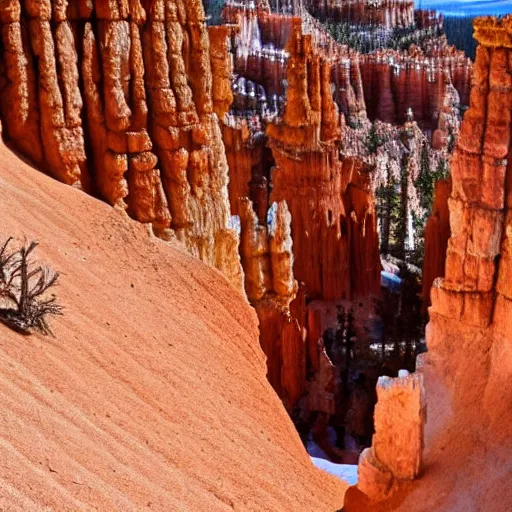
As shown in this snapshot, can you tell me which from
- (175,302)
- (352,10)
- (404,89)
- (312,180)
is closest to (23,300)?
(175,302)

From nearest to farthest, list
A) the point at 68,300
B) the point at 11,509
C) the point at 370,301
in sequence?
1. the point at 11,509
2. the point at 68,300
3. the point at 370,301

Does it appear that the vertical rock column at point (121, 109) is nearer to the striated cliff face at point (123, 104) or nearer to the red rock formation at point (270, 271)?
the striated cliff face at point (123, 104)

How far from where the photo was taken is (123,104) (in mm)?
9117

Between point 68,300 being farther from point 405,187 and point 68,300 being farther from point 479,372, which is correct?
point 405,187

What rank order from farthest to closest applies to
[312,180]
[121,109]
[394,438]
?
[312,180]
[121,109]
[394,438]

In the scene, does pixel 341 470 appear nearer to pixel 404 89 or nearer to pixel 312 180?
pixel 312 180

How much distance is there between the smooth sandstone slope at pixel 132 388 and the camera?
503cm

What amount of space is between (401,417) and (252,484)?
1.31 metres

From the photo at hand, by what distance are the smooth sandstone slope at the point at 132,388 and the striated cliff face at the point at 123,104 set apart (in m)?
0.54

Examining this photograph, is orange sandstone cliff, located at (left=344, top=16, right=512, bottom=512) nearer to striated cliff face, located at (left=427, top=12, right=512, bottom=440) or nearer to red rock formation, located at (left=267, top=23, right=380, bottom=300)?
striated cliff face, located at (left=427, top=12, right=512, bottom=440)

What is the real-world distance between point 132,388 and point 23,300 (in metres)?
1.15

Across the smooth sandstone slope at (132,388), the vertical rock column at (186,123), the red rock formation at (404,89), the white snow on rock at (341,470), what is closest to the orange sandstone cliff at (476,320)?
the smooth sandstone slope at (132,388)

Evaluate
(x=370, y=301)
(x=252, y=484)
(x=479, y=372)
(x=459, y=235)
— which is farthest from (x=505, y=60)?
(x=370, y=301)

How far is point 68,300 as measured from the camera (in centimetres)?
684
